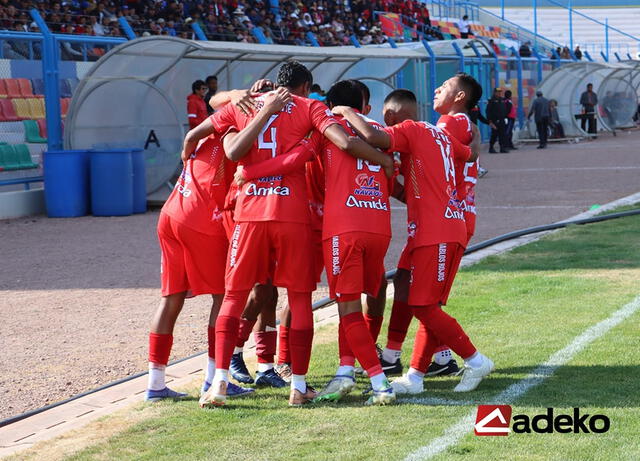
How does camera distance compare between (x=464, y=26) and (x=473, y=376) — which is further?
(x=464, y=26)

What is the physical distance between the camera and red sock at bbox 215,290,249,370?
5.24 m

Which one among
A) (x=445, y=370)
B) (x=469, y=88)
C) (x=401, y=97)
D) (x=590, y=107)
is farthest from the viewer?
(x=590, y=107)

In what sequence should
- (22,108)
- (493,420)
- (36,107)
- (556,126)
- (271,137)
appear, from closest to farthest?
(493,420), (271,137), (22,108), (36,107), (556,126)

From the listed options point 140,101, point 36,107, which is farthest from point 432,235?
point 140,101

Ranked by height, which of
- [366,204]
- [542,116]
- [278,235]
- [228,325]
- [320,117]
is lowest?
[542,116]

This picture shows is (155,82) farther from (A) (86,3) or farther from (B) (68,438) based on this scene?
(B) (68,438)

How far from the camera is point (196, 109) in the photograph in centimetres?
1708

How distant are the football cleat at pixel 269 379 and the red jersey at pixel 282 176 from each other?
3.44 feet

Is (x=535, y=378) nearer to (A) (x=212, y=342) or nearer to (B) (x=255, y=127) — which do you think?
(A) (x=212, y=342)

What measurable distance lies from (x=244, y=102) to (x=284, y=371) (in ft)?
5.33

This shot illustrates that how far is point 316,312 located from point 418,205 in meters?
2.68

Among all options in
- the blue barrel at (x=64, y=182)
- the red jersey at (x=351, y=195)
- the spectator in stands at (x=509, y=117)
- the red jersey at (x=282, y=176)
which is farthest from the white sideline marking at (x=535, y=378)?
the spectator in stands at (x=509, y=117)

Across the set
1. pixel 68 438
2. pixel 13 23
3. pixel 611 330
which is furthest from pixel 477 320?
pixel 13 23

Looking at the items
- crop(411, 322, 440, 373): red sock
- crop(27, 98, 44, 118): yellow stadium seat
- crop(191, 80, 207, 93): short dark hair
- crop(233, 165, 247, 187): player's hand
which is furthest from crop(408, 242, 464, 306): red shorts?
crop(191, 80, 207, 93): short dark hair
